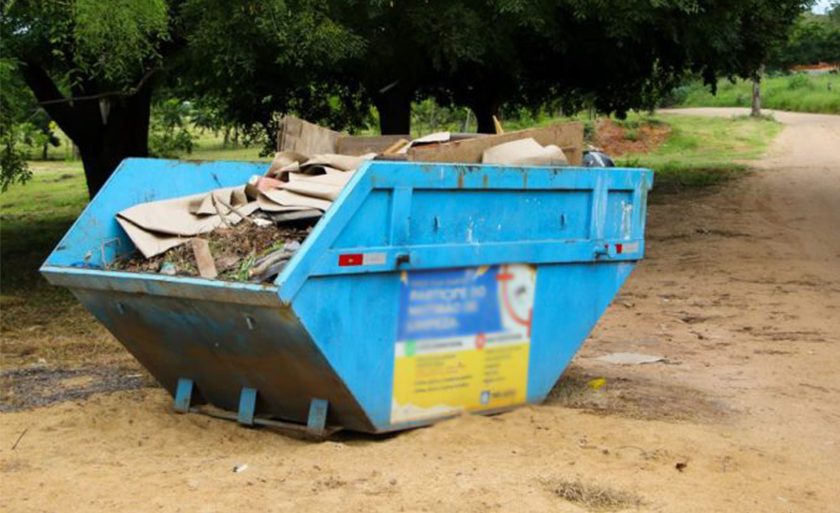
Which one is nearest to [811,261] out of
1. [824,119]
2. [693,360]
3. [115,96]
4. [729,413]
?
[693,360]

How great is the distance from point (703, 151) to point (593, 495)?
26.0 metres

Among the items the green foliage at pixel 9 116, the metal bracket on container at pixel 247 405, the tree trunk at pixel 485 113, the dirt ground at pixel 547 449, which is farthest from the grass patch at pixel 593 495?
the tree trunk at pixel 485 113

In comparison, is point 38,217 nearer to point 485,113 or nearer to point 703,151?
point 485,113

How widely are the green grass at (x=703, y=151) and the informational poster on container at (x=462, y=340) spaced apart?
13.0 metres

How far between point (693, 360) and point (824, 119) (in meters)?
33.4

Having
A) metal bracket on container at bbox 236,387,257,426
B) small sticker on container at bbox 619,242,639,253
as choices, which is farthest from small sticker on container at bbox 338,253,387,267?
small sticker on container at bbox 619,242,639,253

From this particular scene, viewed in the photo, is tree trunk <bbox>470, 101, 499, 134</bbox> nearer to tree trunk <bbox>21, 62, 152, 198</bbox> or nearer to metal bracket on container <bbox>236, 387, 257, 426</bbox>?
tree trunk <bbox>21, 62, 152, 198</bbox>

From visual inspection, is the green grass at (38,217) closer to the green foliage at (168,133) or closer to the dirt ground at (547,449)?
the green foliage at (168,133)

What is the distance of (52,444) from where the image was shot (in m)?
5.72

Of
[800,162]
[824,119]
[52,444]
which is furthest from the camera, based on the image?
[824,119]

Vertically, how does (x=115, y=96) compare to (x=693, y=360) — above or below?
above

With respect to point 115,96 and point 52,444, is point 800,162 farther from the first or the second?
point 52,444

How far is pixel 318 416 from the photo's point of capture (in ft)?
18.3

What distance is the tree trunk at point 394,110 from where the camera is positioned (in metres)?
15.4
